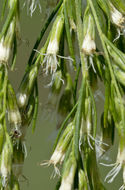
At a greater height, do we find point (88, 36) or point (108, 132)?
point (88, 36)

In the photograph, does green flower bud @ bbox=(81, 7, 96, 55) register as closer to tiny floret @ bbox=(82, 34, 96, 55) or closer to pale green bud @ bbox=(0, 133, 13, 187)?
tiny floret @ bbox=(82, 34, 96, 55)

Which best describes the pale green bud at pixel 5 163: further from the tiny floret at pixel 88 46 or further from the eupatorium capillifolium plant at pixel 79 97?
the tiny floret at pixel 88 46

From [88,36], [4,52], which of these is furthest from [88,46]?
[4,52]

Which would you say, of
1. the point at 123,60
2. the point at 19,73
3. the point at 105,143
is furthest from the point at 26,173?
the point at 123,60

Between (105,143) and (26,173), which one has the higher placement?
(105,143)

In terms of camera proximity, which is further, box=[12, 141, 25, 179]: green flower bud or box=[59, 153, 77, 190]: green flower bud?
box=[12, 141, 25, 179]: green flower bud

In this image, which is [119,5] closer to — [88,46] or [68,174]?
[88,46]

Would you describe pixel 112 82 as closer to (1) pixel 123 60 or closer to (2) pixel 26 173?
(1) pixel 123 60

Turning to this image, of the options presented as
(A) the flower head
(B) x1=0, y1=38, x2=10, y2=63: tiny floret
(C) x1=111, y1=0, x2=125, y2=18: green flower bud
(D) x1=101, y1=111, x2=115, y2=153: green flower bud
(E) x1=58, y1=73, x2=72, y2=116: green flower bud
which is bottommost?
(D) x1=101, y1=111, x2=115, y2=153: green flower bud

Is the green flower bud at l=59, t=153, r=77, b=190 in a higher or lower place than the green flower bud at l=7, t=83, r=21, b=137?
lower

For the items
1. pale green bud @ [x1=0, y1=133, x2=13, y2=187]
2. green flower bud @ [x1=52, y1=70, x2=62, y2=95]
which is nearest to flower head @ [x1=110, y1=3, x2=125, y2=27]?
green flower bud @ [x1=52, y1=70, x2=62, y2=95]

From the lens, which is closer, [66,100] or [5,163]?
[5,163]
